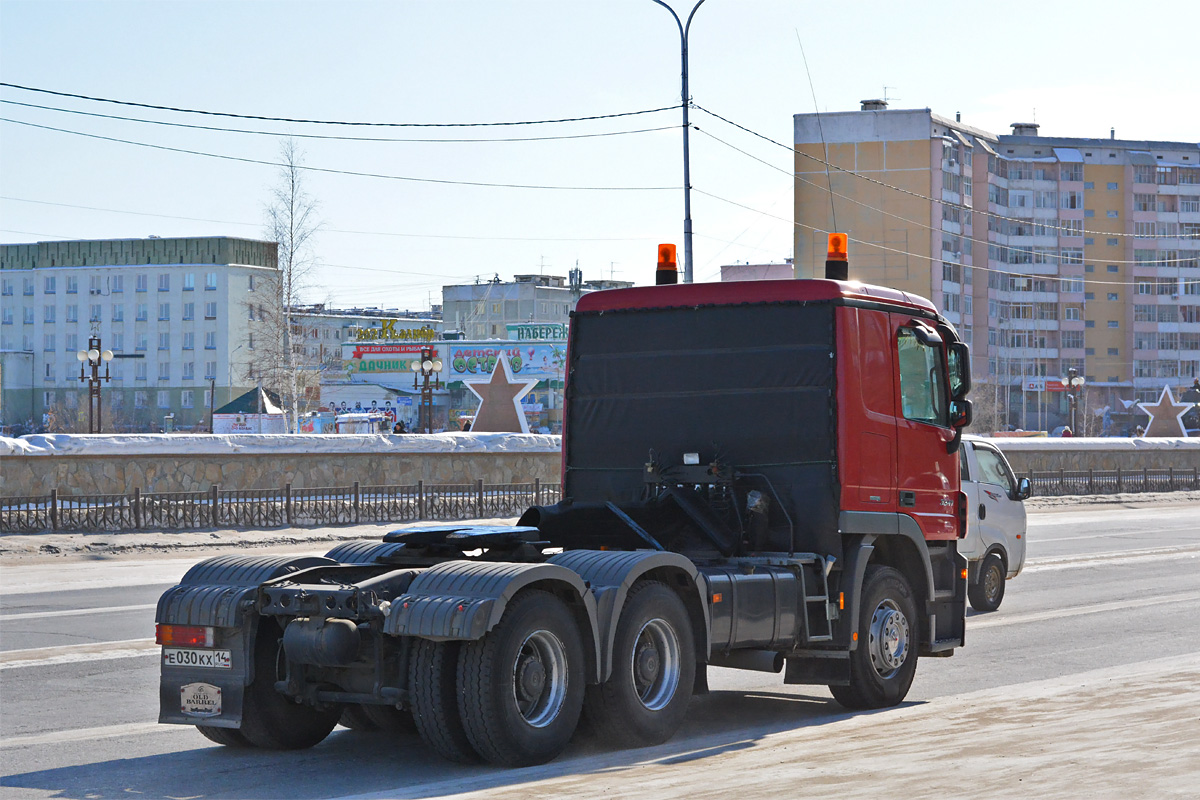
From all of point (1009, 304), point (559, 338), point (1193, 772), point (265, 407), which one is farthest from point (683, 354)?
point (1009, 304)

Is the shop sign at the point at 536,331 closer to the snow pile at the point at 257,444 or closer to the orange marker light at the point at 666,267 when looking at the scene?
the snow pile at the point at 257,444

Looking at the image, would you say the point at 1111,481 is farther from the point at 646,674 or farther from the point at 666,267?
the point at 646,674

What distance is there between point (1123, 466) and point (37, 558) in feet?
126

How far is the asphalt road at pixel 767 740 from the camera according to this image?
7.25 meters

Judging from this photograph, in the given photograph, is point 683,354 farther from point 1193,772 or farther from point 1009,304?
point 1009,304

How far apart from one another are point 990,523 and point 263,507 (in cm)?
1544

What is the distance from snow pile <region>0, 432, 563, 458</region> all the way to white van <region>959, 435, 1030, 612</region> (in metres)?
14.7

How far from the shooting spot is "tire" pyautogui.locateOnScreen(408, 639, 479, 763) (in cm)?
753

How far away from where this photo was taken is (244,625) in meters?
7.95

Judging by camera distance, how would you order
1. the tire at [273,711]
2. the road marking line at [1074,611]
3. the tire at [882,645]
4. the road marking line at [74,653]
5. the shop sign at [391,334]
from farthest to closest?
1. the shop sign at [391,334]
2. the road marking line at [1074,611]
3. the road marking line at [74,653]
4. the tire at [882,645]
5. the tire at [273,711]

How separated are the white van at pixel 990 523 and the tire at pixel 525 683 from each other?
30.8ft

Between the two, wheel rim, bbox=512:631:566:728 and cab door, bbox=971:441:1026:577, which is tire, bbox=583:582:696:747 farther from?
cab door, bbox=971:441:1026:577

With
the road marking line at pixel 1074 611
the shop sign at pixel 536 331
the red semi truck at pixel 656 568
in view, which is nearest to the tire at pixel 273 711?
the red semi truck at pixel 656 568

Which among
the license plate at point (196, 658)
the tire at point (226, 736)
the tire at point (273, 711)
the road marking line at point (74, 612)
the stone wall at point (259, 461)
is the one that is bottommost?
the road marking line at point (74, 612)
